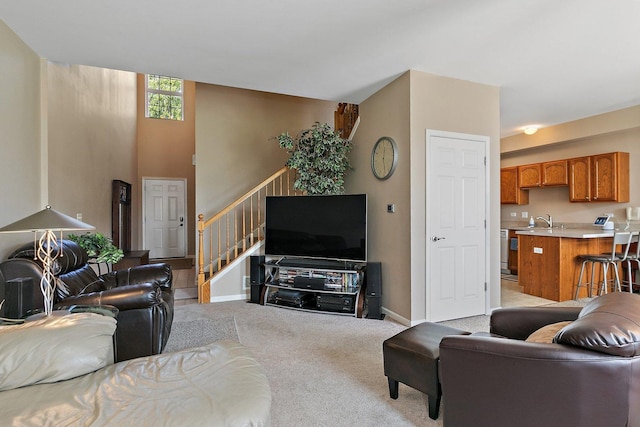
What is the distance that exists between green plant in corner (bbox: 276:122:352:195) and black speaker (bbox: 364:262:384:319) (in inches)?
46.7

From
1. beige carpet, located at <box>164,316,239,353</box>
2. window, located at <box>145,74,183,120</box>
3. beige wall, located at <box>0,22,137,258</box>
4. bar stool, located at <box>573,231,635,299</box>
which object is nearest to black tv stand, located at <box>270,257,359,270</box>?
beige carpet, located at <box>164,316,239,353</box>

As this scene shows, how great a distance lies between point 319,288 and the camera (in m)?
3.87

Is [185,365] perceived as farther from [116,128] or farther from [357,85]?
[116,128]

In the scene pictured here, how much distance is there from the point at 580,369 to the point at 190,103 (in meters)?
8.53

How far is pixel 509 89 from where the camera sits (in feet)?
12.9

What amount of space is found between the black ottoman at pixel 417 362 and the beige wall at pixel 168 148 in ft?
22.1

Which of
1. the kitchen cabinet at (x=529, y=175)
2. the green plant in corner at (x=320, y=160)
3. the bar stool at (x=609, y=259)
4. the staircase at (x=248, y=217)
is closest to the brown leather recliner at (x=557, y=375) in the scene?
the green plant in corner at (x=320, y=160)

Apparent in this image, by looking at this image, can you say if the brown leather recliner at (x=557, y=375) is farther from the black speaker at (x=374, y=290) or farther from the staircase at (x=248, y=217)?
the staircase at (x=248, y=217)

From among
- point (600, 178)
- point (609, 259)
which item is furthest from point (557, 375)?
point (600, 178)

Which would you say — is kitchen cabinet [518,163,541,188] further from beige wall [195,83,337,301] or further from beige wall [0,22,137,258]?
Result: beige wall [0,22,137,258]

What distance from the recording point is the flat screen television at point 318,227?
3.83 meters

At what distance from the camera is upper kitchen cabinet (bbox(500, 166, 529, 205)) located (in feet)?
21.1

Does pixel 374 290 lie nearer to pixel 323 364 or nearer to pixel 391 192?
pixel 391 192

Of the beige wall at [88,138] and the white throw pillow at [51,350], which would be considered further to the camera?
the beige wall at [88,138]
